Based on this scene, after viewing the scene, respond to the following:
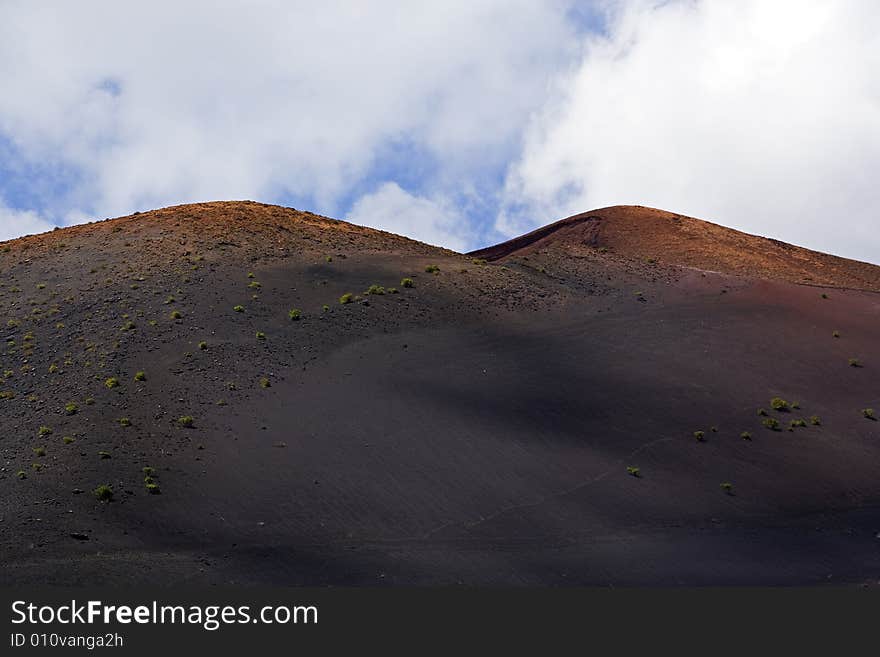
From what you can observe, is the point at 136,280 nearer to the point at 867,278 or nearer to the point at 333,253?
the point at 333,253

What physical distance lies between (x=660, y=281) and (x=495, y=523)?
97.0 ft

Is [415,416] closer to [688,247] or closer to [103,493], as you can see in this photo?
[103,493]

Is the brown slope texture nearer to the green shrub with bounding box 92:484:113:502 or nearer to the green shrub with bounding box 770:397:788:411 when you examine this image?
the green shrub with bounding box 770:397:788:411

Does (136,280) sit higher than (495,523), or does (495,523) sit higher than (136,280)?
(136,280)

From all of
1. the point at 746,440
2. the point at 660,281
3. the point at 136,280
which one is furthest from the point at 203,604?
the point at 660,281

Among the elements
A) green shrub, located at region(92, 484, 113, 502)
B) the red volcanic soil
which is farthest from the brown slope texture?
green shrub, located at region(92, 484, 113, 502)

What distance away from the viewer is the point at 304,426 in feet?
126

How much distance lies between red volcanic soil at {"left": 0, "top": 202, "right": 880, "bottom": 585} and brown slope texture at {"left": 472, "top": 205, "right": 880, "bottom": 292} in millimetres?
5606

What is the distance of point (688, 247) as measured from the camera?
233ft

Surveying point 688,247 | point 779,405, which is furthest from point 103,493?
point 688,247

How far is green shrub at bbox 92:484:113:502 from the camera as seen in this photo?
31898 millimetres

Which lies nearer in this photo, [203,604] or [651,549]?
[203,604]

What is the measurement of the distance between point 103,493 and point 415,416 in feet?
43.2

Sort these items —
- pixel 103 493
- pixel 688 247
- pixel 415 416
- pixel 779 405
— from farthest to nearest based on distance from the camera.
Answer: pixel 688 247
pixel 779 405
pixel 415 416
pixel 103 493
